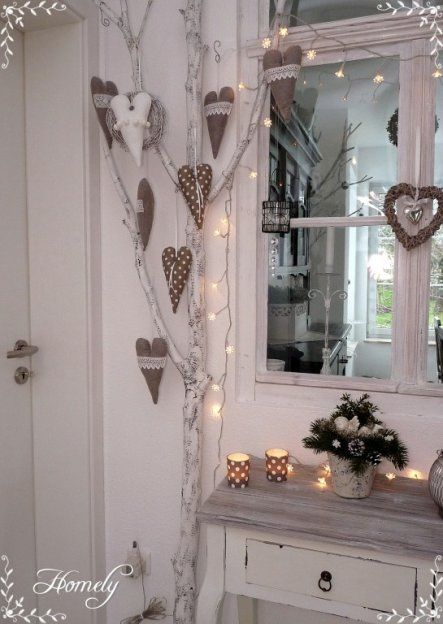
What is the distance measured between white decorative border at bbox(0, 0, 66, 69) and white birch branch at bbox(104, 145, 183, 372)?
0.43 meters

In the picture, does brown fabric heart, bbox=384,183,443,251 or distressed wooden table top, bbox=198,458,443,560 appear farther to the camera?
brown fabric heart, bbox=384,183,443,251

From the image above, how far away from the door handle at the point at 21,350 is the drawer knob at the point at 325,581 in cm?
114

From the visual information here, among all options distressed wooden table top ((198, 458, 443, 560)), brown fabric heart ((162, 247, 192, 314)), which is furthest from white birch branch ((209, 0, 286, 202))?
distressed wooden table top ((198, 458, 443, 560))

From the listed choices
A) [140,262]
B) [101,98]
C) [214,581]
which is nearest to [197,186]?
[140,262]

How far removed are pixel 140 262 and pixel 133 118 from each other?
44 centimetres

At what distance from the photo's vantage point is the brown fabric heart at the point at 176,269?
1649 millimetres

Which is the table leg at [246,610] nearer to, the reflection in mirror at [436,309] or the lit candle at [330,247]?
the reflection in mirror at [436,309]

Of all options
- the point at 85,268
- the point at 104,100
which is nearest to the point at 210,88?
the point at 104,100

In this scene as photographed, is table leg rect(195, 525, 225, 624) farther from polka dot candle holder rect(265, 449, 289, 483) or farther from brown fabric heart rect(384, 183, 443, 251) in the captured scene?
brown fabric heart rect(384, 183, 443, 251)

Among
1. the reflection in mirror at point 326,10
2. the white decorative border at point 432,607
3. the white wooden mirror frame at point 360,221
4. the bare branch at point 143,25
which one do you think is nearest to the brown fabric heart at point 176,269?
the white wooden mirror frame at point 360,221

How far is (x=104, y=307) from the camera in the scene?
6.18 feet

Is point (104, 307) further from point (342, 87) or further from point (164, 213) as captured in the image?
point (342, 87)

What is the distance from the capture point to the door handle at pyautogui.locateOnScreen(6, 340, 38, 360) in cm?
175

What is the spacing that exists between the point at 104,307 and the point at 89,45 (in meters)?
0.87
